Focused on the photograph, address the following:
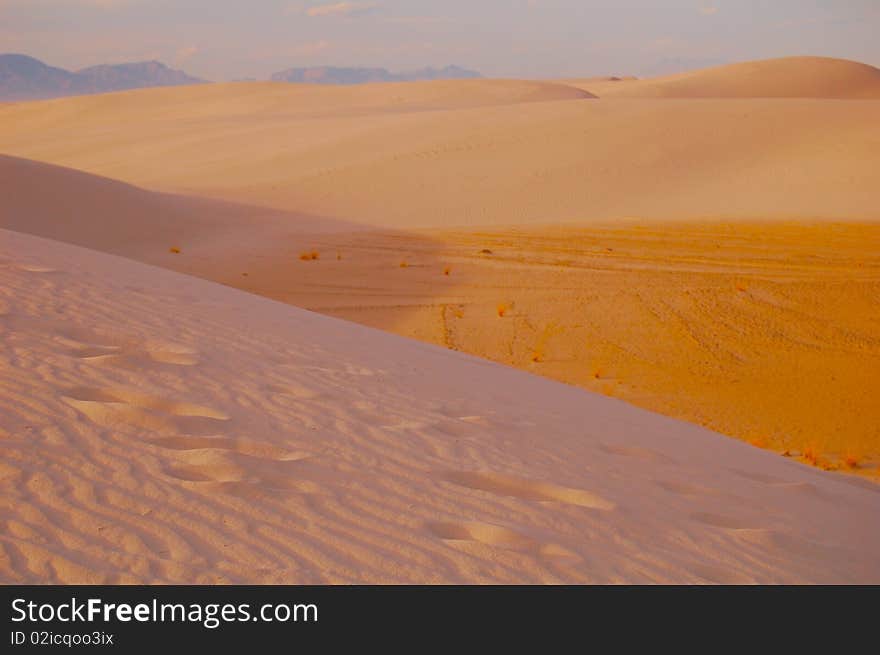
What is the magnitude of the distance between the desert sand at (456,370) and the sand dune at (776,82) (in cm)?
5370

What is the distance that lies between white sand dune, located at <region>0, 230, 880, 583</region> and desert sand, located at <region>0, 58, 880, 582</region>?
0.02 meters

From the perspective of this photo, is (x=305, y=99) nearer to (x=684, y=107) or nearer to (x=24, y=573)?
(x=684, y=107)

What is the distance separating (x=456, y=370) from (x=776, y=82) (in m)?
79.6

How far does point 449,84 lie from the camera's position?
221 ft

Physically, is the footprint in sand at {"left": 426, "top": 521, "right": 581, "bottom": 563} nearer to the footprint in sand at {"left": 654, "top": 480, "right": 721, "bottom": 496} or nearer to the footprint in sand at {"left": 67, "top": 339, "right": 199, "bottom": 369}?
the footprint in sand at {"left": 654, "top": 480, "right": 721, "bottom": 496}

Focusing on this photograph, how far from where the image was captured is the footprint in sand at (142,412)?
13.3 ft

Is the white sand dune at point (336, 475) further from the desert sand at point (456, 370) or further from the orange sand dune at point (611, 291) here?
the orange sand dune at point (611, 291)

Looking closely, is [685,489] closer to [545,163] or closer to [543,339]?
[543,339]

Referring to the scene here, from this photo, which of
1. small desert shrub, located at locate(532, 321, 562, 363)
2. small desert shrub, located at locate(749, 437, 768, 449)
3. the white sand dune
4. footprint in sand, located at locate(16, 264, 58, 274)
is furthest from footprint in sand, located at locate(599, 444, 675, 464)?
small desert shrub, located at locate(532, 321, 562, 363)

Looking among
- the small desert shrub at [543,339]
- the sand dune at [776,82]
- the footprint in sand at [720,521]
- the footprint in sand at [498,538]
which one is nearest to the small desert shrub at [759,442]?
the small desert shrub at [543,339]

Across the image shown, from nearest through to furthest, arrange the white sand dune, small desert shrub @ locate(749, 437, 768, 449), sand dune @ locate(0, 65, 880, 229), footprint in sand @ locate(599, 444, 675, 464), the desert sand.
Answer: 1. the white sand dune
2. the desert sand
3. footprint in sand @ locate(599, 444, 675, 464)
4. small desert shrub @ locate(749, 437, 768, 449)
5. sand dune @ locate(0, 65, 880, 229)

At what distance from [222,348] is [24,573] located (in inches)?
113

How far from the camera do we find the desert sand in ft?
11.2

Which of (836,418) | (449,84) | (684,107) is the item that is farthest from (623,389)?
(449,84)
